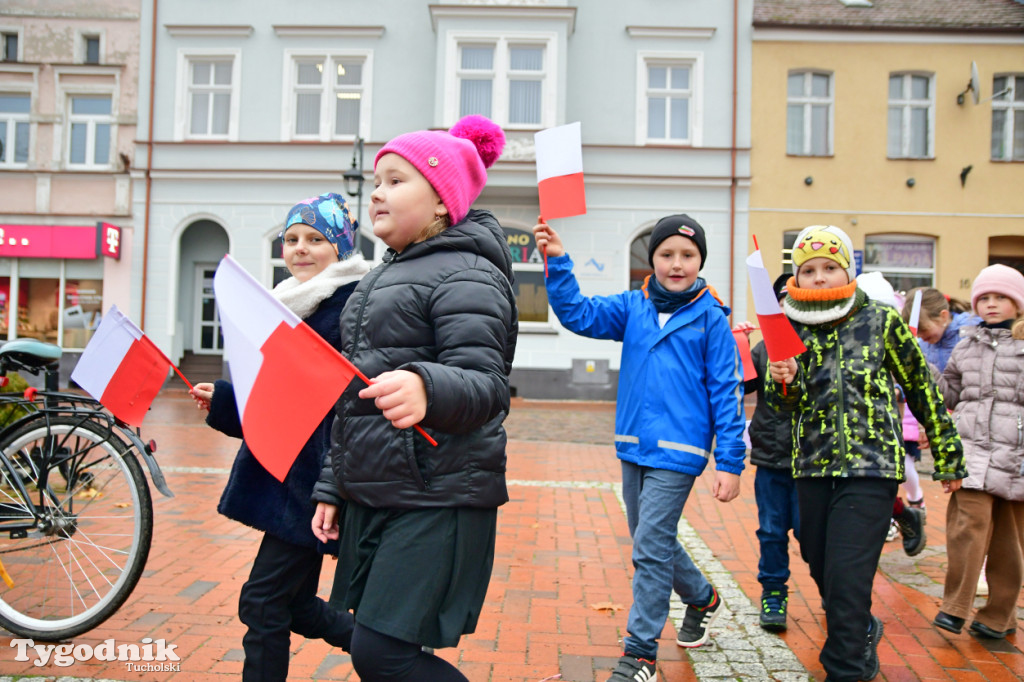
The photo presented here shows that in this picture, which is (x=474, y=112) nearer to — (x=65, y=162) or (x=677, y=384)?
(x=65, y=162)

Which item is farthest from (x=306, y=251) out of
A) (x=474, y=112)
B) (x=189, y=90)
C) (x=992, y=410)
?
(x=189, y=90)

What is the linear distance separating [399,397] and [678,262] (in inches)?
Answer: 72.6

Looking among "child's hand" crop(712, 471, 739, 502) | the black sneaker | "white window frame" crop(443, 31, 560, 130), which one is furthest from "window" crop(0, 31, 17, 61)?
the black sneaker

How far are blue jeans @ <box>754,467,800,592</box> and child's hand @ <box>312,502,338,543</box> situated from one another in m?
2.30

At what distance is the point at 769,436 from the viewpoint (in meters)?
3.85

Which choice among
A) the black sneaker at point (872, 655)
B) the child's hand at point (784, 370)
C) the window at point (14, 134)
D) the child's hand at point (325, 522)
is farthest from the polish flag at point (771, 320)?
the window at point (14, 134)

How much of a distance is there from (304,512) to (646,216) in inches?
612

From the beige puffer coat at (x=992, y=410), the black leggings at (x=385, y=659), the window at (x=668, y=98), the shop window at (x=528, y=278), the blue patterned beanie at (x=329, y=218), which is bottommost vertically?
the black leggings at (x=385, y=659)

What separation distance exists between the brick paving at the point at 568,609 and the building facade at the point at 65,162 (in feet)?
46.2

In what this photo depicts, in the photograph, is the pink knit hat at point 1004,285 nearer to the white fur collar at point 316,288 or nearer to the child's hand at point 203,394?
the white fur collar at point 316,288

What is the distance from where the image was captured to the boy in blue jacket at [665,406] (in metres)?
2.98

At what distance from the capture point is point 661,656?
3223 millimetres

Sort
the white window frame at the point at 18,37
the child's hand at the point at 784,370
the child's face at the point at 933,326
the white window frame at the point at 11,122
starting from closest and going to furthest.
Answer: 1. the child's hand at the point at 784,370
2. the child's face at the point at 933,326
3. the white window frame at the point at 11,122
4. the white window frame at the point at 18,37

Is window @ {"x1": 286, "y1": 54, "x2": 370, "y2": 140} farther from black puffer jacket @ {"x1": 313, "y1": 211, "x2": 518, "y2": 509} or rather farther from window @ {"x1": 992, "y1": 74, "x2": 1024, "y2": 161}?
black puffer jacket @ {"x1": 313, "y1": 211, "x2": 518, "y2": 509}
